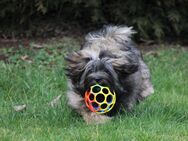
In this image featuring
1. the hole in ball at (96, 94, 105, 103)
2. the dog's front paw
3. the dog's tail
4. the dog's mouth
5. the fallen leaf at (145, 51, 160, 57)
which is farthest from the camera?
the fallen leaf at (145, 51, 160, 57)

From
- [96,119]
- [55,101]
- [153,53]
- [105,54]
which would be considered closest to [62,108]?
[55,101]

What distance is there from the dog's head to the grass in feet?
1.23

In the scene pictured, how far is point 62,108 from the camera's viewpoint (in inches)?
211

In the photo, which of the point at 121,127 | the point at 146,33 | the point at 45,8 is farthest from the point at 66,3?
the point at 121,127

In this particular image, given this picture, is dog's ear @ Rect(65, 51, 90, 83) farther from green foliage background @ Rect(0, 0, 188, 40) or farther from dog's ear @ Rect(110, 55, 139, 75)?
green foliage background @ Rect(0, 0, 188, 40)

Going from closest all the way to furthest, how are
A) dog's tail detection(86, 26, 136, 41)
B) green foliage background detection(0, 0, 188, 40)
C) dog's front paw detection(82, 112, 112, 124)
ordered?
dog's front paw detection(82, 112, 112, 124) < dog's tail detection(86, 26, 136, 41) < green foliage background detection(0, 0, 188, 40)

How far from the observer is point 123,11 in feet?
31.7

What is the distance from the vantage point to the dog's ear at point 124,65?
4.81 m

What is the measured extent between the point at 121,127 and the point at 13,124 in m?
0.98

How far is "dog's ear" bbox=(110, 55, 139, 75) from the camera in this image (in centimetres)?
481

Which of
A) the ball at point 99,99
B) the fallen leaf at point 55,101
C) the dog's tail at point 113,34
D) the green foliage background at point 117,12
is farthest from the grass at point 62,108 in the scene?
the green foliage background at point 117,12

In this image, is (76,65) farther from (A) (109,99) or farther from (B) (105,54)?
(A) (109,99)

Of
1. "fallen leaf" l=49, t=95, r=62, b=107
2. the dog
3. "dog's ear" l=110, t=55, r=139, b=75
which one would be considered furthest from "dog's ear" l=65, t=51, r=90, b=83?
"fallen leaf" l=49, t=95, r=62, b=107

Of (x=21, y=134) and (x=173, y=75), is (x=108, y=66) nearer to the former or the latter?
(x=21, y=134)
